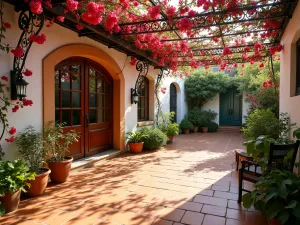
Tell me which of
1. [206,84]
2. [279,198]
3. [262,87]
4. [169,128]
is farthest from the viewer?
[206,84]

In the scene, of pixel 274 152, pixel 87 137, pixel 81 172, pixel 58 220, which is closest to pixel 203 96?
pixel 87 137

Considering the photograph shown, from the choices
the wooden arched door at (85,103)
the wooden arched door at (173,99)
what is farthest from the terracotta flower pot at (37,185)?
the wooden arched door at (173,99)

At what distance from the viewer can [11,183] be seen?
261 cm

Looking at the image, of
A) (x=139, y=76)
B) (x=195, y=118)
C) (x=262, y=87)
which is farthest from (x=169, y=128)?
(x=195, y=118)

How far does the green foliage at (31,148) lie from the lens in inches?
127

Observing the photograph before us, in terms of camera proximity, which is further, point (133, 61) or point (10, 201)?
point (133, 61)

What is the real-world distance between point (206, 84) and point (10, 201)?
1026 centimetres

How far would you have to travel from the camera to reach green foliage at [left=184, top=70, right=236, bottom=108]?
11.5 meters

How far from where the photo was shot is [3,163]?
273cm

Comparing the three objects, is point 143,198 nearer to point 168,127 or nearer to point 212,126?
point 168,127

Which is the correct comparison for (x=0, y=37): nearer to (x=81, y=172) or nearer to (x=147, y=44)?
(x=81, y=172)

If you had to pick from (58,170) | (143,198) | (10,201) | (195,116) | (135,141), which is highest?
(195,116)

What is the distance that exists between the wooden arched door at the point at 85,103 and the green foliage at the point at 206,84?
6530mm

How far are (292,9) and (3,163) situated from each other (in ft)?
14.6
